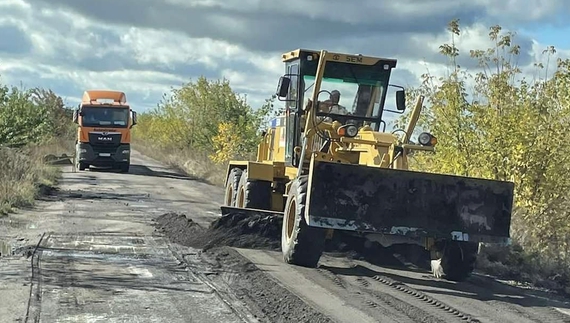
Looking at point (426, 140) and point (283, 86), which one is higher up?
point (283, 86)

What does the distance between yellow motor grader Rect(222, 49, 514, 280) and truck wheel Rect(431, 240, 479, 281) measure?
1 cm

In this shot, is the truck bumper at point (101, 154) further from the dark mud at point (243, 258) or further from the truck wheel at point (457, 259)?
the truck wheel at point (457, 259)

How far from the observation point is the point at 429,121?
53.2ft

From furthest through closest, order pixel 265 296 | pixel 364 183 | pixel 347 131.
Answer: pixel 347 131 < pixel 364 183 < pixel 265 296

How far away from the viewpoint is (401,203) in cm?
1070

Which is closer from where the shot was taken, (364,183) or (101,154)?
(364,183)

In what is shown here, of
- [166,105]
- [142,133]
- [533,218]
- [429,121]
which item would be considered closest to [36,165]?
[429,121]

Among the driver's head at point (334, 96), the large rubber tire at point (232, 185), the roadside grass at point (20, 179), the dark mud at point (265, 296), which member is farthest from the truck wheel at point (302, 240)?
the roadside grass at point (20, 179)

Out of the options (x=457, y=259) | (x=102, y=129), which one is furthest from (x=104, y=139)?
(x=457, y=259)

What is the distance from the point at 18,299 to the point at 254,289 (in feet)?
8.28

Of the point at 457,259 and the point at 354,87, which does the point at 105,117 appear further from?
the point at 457,259

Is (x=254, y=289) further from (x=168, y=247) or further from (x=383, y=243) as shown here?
(x=168, y=247)

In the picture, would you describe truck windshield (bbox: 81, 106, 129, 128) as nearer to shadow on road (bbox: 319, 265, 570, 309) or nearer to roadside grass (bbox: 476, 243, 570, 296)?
roadside grass (bbox: 476, 243, 570, 296)

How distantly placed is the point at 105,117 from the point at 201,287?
84.2 ft
